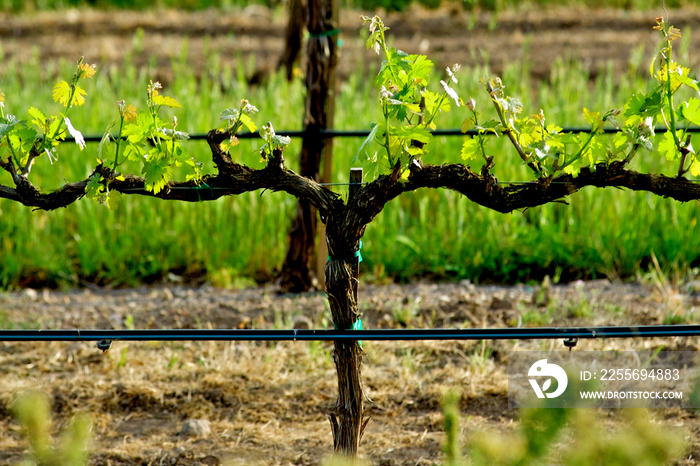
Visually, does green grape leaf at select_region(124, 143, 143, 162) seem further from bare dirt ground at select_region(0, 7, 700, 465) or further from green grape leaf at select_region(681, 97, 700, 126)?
green grape leaf at select_region(681, 97, 700, 126)

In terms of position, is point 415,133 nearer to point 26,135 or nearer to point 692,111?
point 692,111

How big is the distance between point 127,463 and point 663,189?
4.97 feet

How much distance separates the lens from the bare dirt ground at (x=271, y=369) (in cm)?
223

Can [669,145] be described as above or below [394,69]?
below

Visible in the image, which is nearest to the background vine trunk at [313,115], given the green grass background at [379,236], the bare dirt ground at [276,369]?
the bare dirt ground at [276,369]

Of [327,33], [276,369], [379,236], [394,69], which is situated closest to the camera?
[394,69]

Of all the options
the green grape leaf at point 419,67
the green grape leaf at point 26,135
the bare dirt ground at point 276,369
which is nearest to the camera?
the green grape leaf at point 419,67

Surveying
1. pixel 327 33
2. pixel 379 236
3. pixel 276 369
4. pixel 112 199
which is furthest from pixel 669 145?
pixel 379 236

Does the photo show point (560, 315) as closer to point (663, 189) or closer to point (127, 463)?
point (663, 189)

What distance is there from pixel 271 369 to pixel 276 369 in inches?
0.7

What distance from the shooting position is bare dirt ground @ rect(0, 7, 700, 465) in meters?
2.23

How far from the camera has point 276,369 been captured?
8.62 ft

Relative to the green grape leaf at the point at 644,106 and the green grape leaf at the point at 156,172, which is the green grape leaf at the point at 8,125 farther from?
the green grape leaf at the point at 644,106

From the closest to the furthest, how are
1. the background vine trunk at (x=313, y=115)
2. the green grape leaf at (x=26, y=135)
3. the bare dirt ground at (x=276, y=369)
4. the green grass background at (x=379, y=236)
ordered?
the green grape leaf at (x=26, y=135) < the bare dirt ground at (x=276, y=369) < the background vine trunk at (x=313, y=115) < the green grass background at (x=379, y=236)
